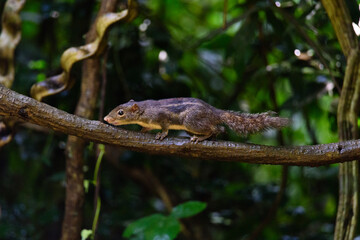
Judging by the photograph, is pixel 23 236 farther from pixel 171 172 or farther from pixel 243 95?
pixel 243 95

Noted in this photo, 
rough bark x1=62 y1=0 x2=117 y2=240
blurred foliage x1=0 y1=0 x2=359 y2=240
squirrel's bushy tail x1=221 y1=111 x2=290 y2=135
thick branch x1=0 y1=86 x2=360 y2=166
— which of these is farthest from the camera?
blurred foliage x1=0 y1=0 x2=359 y2=240

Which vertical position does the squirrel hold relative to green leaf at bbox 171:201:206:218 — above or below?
above

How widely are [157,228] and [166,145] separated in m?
1.08

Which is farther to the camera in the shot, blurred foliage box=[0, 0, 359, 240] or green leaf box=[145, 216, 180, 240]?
blurred foliage box=[0, 0, 359, 240]

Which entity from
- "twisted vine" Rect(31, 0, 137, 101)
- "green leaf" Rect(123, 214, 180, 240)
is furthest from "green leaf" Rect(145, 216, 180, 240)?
"twisted vine" Rect(31, 0, 137, 101)

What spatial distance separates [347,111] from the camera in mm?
2775

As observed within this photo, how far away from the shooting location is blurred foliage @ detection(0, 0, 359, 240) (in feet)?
→ 12.8

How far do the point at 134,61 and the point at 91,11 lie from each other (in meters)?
0.70

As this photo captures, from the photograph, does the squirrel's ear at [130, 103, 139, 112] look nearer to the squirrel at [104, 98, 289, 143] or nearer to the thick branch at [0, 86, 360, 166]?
the squirrel at [104, 98, 289, 143]

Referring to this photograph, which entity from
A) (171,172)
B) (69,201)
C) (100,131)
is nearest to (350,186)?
(100,131)


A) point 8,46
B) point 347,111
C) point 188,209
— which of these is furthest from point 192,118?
point 8,46

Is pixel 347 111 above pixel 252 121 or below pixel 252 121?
above

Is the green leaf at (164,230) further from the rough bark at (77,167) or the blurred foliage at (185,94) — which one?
the blurred foliage at (185,94)

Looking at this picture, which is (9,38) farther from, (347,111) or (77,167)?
(347,111)
